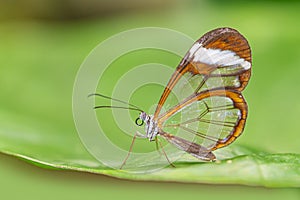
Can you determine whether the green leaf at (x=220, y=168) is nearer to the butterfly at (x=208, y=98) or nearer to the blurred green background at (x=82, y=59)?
the butterfly at (x=208, y=98)

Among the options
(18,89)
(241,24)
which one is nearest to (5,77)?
(18,89)

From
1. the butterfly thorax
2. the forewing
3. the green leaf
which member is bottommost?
the green leaf

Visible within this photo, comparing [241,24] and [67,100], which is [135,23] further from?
[67,100]

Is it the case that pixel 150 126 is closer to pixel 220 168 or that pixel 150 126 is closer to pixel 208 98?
pixel 208 98

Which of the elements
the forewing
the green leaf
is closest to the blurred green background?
the green leaf

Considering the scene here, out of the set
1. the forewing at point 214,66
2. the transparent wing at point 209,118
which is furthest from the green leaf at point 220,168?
the forewing at point 214,66

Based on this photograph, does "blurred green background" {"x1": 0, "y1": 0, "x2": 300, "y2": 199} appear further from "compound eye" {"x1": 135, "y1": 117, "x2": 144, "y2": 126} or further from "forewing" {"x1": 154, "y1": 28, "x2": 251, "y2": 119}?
"forewing" {"x1": 154, "y1": 28, "x2": 251, "y2": 119}

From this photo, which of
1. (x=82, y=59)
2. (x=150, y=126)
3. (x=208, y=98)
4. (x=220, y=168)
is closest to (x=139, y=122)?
(x=150, y=126)

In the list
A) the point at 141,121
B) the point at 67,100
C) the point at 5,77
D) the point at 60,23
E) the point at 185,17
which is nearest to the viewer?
the point at 141,121
